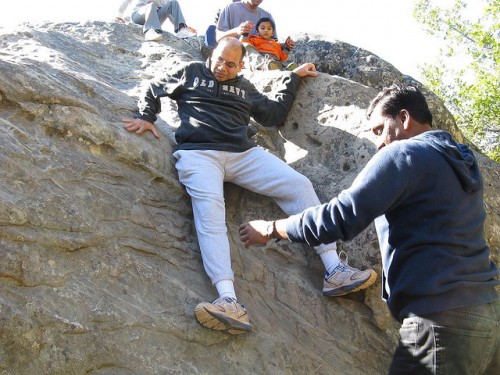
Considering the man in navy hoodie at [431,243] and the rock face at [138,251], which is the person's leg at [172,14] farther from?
the man in navy hoodie at [431,243]

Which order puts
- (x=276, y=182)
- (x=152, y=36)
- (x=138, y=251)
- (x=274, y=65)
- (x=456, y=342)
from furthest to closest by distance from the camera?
(x=152, y=36), (x=274, y=65), (x=276, y=182), (x=138, y=251), (x=456, y=342)

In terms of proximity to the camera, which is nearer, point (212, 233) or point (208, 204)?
point (212, 233)

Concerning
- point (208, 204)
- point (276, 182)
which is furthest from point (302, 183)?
point (208, 204)

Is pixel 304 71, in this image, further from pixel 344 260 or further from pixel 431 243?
pixel 431 243

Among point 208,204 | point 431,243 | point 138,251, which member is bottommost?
point 138,251

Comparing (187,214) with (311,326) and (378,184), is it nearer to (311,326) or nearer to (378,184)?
(311,326)

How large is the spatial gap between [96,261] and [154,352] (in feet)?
2.24

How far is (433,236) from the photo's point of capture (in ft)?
8.52

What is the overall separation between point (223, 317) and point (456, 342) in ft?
4.71

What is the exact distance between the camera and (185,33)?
8.46 m

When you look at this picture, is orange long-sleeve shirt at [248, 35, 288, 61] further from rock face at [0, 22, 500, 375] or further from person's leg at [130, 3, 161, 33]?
person's leg at [130, 3, 161, 33]

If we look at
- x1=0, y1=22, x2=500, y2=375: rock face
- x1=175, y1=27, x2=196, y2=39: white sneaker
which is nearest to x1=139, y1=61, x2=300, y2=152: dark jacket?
x1=0, y1=22, x2=500, y2=375: rock face

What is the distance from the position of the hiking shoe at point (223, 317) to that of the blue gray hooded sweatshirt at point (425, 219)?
1039 millimetres

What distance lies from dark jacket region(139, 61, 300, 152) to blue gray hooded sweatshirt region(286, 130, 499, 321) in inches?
78.0
